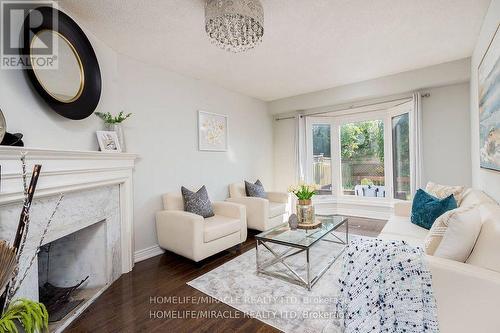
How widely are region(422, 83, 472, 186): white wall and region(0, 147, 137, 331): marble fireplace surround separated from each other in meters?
4.17

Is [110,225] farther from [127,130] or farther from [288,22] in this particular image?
[288,22]

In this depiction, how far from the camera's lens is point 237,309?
6.04ft

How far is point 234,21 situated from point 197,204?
209 centimetres

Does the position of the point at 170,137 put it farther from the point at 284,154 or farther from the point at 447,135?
the point at 447,135

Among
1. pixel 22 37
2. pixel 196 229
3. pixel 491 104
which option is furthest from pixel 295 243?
→ pixel 22 37

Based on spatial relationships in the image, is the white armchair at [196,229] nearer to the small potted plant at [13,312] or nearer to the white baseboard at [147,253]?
the white baseboard at [147,253]

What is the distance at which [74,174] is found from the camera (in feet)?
5.98

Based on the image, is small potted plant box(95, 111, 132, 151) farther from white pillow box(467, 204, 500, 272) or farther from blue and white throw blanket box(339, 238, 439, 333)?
white pillow box(467, 204, 500, 272)

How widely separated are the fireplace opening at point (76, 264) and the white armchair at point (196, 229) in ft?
2.25

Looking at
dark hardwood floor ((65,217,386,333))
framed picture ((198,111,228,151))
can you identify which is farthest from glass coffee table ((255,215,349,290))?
framed picture ((198,111,228,151))

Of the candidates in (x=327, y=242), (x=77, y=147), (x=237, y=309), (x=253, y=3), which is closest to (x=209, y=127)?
(x=77, y=147)

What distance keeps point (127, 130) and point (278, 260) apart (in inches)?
89.1

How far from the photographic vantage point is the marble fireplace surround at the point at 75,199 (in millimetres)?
1353

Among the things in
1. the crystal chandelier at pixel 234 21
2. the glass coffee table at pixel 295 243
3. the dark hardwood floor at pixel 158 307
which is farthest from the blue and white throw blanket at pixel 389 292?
the crystal chandelier at pixel 234 21
